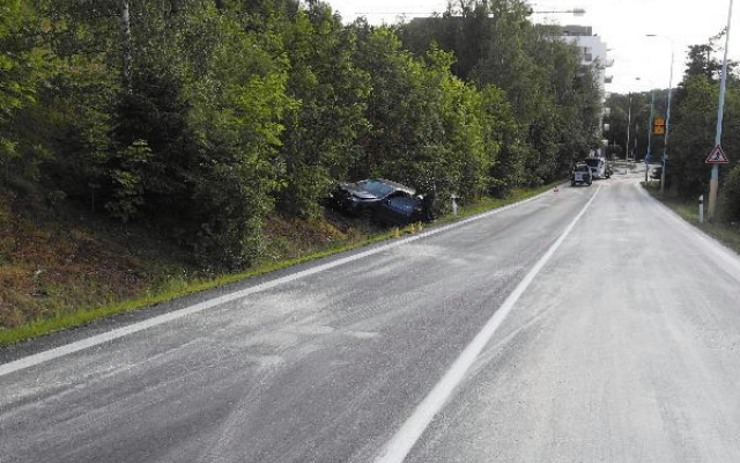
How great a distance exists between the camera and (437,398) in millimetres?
4797

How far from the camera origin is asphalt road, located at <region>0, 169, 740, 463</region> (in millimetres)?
3949

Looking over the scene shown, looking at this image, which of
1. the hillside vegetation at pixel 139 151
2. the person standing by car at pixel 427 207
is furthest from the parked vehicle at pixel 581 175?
the hillside vegetation at pixel 139 151

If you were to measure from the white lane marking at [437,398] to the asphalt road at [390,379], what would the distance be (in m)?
0.02

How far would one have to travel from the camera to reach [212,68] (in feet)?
39.4

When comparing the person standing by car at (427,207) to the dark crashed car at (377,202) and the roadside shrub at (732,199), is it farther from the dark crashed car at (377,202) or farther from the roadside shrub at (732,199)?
the roadside shrub at (732,199)

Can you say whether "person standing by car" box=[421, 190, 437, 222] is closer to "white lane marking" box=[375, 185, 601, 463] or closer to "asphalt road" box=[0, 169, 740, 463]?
"asphalt road" box=[0, 169, 740, 463]

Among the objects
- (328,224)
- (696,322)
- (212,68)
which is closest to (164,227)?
(212,68)

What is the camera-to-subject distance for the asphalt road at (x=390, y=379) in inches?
155

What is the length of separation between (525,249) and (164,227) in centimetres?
770

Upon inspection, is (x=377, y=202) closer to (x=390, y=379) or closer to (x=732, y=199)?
(x=390, y=379)

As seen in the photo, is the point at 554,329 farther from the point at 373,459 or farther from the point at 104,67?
the point at 104,67

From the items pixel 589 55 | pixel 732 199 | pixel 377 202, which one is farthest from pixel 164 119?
pixel 589 55

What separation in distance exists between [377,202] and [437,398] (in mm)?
15114

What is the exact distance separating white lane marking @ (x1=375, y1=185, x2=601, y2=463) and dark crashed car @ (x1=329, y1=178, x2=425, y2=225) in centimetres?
1170
